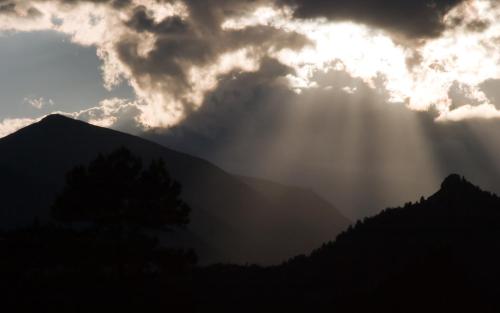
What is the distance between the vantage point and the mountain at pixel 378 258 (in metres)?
57.4

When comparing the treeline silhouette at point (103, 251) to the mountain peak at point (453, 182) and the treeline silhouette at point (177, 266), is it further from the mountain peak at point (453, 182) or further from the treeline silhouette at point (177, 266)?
the mountain peak at point (453, 182)

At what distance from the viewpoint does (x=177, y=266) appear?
48406mm

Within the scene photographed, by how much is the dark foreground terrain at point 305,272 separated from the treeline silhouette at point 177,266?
0.33 feet

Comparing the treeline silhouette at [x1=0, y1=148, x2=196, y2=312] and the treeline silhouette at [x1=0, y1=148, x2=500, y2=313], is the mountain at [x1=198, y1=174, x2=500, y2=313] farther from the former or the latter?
the treeline silhouette at [x1=0, y1=148, x2=196, y2=312]

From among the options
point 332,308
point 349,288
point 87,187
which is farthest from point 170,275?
point 349,288

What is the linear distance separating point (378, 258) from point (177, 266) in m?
28.4

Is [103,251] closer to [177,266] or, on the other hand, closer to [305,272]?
[177,266]

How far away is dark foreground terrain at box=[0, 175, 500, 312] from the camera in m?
28.4

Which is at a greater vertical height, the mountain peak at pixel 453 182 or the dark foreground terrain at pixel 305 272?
the mountain peak at pixel 453 182

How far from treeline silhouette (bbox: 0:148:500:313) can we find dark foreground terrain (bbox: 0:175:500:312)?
10 cm

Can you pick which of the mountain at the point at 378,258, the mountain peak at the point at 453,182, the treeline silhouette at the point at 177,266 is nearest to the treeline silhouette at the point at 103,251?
the treeline silhouette at the point at 177,266

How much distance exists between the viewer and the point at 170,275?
52.2m

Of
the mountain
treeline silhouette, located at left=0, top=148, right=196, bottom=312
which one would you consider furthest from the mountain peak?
treeline silhouette, located at left=0, top=148, right=196, bottom=312

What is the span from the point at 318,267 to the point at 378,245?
7678 mm
